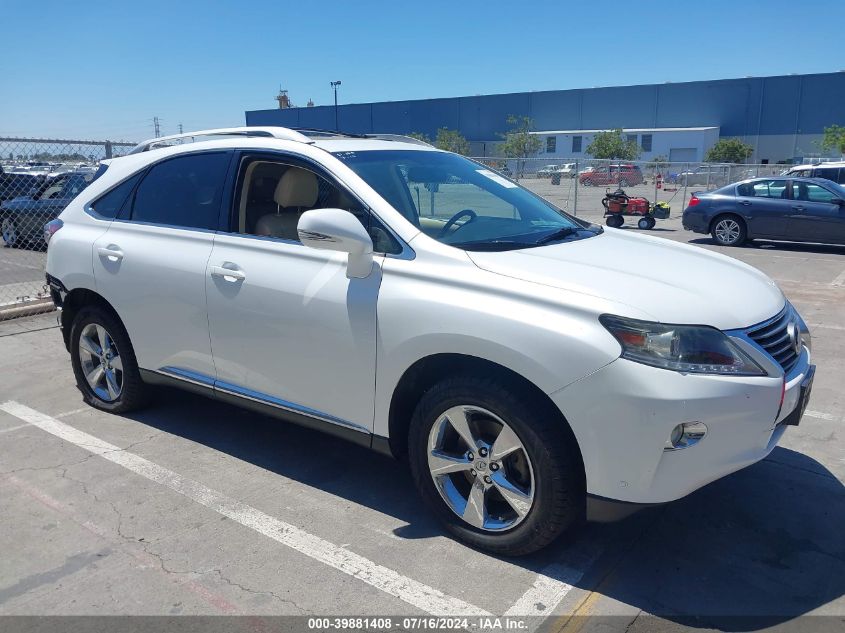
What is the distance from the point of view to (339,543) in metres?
3.29

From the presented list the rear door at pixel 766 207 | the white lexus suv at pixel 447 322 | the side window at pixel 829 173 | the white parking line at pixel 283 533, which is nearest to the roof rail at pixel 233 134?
the white lexus suv at pixel 447 322

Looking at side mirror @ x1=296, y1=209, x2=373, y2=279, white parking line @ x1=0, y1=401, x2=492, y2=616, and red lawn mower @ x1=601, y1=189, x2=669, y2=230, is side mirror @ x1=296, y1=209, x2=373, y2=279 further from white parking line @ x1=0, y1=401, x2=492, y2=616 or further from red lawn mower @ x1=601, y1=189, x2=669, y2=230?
red lawn mower @ x1=601, y1=189, x2=669, y2=230

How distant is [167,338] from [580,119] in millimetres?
74256

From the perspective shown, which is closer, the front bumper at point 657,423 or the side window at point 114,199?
the front bumper at point 657,423

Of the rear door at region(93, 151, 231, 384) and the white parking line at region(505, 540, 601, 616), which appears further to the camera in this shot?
the rear door at region(93, 151, 231, 384)

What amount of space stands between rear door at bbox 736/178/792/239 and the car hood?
11032 millimetres

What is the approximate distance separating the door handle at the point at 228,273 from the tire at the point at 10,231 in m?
12.9

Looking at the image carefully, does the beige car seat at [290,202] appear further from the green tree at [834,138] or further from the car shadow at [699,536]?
the green tree at [834,138]

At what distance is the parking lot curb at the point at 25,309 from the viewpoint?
7.87m

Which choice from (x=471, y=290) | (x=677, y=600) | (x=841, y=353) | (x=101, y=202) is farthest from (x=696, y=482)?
(x=841, y=353)

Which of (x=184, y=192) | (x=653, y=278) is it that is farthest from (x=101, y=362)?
(x=653, y=278)

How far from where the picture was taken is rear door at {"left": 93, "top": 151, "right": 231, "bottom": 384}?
13.3 ft

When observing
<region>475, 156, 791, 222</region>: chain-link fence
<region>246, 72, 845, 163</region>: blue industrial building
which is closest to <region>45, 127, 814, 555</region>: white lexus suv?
<region>475, 156, 791, 222</region>: chain-link fence

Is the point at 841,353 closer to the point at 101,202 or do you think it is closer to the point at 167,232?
the point at 167,232
